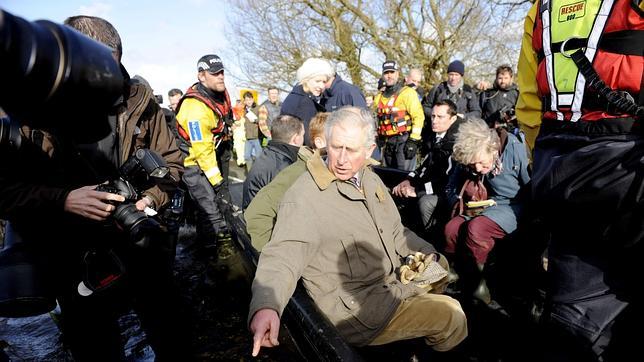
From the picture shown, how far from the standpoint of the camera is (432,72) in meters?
13.0

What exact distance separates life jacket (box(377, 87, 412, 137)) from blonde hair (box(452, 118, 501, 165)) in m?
3.08

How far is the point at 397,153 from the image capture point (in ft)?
20.5

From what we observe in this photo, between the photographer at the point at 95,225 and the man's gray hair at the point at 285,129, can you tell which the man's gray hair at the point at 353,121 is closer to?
the photographer at the point at 95,225

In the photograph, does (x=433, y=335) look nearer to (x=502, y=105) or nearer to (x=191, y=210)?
(x=191, y=210)

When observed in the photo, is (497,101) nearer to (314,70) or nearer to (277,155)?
(314,70)

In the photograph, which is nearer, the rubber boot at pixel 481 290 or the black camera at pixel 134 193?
the black camera at pixel 134 193

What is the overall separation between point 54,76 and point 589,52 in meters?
1.77

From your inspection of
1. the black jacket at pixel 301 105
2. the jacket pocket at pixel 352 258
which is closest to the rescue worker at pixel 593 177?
the jacket pocket at pixel 352 258

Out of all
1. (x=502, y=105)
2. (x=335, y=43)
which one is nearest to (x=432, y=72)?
(x=335, y=43)

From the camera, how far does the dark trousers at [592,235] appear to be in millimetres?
1349

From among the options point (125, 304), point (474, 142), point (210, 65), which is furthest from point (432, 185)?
point (125, 304)

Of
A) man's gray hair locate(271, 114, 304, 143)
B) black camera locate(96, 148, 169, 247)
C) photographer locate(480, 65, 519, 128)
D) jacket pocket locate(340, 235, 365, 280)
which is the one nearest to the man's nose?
jacket pocket locate(340, 235, 365, 280)

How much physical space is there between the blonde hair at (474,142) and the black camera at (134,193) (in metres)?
2.14

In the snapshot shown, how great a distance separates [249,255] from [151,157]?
1.28 meters
